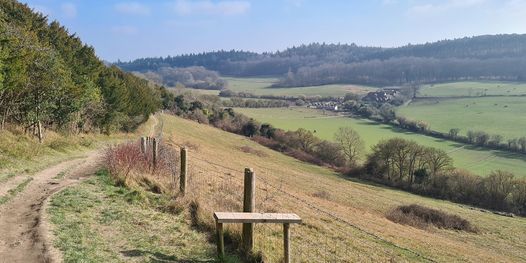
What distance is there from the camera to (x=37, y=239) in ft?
Answer: 34.0

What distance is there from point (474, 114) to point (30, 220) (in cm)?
13507

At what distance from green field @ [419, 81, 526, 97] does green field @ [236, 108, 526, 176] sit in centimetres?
5916

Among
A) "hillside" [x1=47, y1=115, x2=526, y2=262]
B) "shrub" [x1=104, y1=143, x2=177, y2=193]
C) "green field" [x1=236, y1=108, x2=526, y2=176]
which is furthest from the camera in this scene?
"green field" [x1=236, y1=108, x2=526, y2=176]

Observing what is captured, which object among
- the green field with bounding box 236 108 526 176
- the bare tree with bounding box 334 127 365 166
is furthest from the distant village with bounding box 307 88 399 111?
the bare tree with bounding box 334 127 365 166

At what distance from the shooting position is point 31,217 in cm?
1213

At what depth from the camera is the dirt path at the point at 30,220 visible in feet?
31.1

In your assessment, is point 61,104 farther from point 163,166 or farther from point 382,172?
point 382,172

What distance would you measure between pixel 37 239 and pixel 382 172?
76480 mm

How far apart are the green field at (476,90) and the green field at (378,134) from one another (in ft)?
194

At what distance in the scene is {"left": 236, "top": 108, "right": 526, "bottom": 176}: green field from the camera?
85.3 meters

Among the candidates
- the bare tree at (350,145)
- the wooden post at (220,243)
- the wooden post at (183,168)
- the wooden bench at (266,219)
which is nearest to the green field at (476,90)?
the bare tree at (350,145)

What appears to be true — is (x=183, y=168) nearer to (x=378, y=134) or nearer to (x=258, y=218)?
(x=258, y=218)

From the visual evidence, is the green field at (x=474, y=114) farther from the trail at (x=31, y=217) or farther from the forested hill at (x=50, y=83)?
the trail at (x=31, y=217)

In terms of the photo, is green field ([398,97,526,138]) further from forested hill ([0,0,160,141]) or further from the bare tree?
forested hill ([0,0,160,141])
